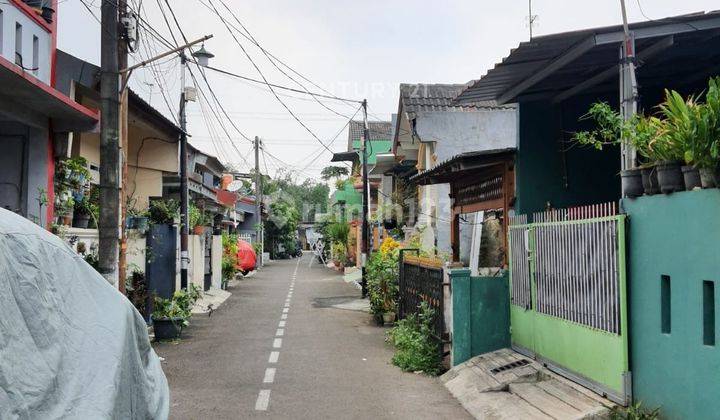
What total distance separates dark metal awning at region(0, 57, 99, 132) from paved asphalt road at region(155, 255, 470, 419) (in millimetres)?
4061

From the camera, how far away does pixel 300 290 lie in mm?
→ 28625

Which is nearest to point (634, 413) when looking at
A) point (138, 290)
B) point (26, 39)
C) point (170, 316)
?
point (26, 39)

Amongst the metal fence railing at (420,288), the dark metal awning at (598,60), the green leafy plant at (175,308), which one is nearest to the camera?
the dark metal awning at (598,60)

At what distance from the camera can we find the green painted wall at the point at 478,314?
10516 mm

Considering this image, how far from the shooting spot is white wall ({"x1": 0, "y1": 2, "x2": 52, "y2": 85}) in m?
9.58

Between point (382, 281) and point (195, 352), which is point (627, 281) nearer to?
point (195, 352)

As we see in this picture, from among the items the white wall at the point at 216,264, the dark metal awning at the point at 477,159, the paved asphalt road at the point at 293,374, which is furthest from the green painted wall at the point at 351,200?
the dark metal awning at the point at 477,159

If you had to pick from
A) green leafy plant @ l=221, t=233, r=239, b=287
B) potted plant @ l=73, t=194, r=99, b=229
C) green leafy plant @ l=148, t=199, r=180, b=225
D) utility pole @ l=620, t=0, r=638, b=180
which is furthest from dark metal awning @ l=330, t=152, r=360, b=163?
utility pole @ l=620, t=0, r=638, b=180

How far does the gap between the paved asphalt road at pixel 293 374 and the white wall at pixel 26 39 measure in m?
4.92

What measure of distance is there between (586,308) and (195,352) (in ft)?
24.6

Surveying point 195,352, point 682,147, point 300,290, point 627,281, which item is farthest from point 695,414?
point 300,290

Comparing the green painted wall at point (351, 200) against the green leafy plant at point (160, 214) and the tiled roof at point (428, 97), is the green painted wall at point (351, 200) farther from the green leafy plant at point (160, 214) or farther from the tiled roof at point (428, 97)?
the green leafy plant at point (160, 214)

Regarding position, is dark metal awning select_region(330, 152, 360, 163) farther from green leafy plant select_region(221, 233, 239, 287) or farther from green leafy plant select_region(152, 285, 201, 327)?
green leafy plant select_region(152, 285, 201, 327)

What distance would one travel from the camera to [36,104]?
32.9 feet
